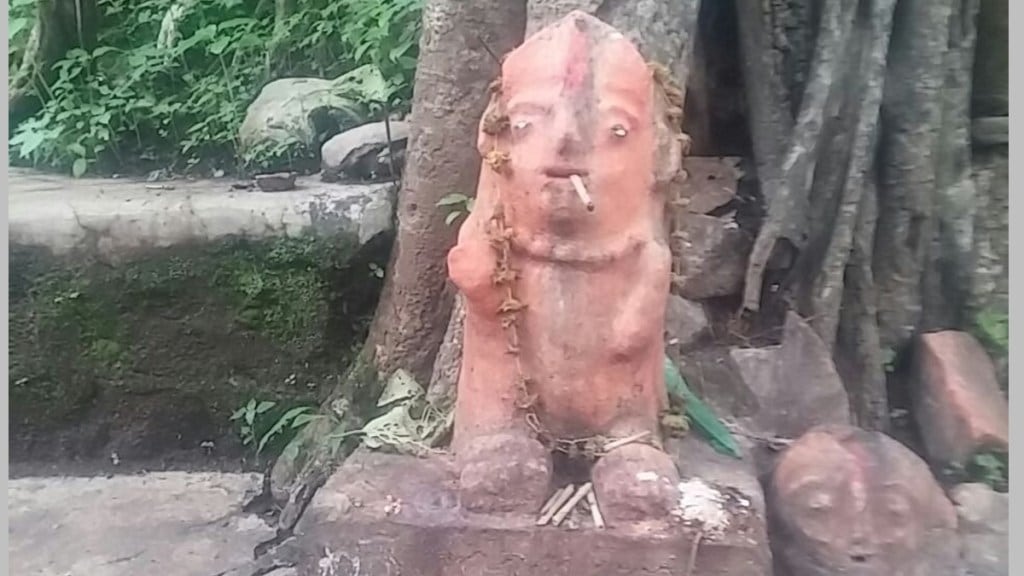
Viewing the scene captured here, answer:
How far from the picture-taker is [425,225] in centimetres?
217

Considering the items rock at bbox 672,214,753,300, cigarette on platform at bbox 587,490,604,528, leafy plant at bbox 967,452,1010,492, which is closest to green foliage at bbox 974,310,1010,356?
leafy plant at bbox 967,452,1010,492

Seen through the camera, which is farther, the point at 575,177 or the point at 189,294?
the point at 189,294

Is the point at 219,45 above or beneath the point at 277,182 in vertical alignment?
above

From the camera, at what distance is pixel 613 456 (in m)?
1.83

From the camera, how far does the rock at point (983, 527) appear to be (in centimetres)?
210

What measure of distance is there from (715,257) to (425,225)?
1.73ft

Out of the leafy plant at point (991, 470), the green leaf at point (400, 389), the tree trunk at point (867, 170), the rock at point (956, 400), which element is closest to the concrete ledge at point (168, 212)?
the green leaf at point (400, 389)

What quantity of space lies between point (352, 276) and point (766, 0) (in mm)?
866

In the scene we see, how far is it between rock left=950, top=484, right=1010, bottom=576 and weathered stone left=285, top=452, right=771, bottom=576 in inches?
19.8

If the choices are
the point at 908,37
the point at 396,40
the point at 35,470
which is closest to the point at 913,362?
the point at 908,37

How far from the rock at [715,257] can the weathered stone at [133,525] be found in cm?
85

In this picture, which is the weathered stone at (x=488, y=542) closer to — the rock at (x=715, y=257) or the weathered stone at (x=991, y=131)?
the rock at (x=715, y=257)

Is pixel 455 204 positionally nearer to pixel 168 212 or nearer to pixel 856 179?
pixel 168 212

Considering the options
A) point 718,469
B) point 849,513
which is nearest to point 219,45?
point 718,469
